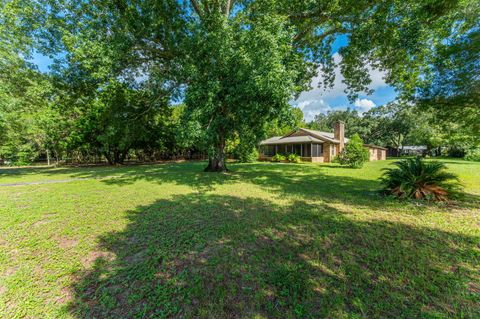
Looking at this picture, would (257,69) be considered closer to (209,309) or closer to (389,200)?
(389,200)

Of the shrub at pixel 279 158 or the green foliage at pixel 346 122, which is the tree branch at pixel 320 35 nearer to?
the shrub at pixel 279 158

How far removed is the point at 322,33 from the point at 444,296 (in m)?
12.5

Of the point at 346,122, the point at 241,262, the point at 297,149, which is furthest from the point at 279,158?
the point at 346,122

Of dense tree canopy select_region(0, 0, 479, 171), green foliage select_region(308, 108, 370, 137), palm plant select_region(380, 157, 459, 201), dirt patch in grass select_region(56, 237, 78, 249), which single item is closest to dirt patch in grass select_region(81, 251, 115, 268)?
dirt patch in grass select_region(56, 237, 78, 249)

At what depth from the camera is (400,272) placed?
245 cm

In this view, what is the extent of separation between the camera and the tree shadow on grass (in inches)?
77.9

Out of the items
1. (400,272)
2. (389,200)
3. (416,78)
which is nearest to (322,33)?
(416,78)

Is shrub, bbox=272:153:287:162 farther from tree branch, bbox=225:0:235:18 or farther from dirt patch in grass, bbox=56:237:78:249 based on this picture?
dirt patch in grass, bbox=56:237:78:249

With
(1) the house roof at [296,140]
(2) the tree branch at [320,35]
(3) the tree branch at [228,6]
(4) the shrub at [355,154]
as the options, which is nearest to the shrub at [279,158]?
(1) the house roof at [296,140]

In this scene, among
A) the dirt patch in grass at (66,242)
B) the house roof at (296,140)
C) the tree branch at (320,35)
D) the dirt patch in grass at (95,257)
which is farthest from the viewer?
the house roof at (296,140)

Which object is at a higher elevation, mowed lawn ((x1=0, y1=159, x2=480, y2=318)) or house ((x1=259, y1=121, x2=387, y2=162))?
house ((x1=259, y1=121, x2=387, y2=162))

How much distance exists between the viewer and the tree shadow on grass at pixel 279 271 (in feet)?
6.49

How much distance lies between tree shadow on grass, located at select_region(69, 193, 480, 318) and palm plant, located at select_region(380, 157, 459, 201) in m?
2.61

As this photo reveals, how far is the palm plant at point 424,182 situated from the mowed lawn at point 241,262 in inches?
24.3
